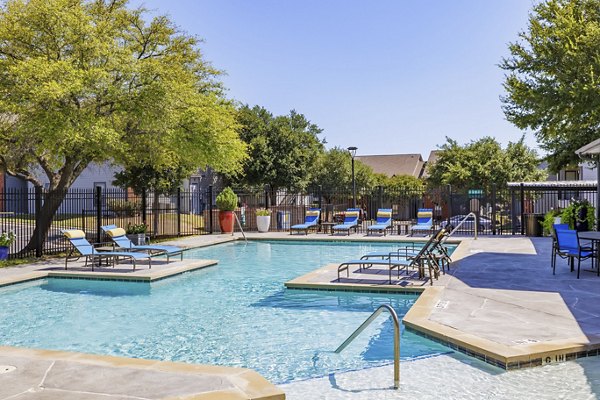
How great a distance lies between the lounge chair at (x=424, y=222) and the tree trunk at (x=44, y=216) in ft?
41.1

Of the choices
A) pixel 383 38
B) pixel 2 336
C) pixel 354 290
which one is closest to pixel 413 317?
pixel 354 290

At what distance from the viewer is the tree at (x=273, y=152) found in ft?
138

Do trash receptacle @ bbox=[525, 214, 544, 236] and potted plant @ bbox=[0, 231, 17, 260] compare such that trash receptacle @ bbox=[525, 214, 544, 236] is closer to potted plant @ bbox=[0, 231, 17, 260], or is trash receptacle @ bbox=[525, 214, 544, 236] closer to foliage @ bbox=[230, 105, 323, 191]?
potted plant @ bbox=[0, 231, 17, 260]

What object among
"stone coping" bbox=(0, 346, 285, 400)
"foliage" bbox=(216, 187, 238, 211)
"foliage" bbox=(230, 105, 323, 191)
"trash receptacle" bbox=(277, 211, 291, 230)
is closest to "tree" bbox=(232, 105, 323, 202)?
"foliage" bbox=(230, 105, 323, 191)

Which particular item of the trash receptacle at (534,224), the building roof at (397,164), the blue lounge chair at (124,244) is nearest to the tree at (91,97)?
the blue lounge chair at (124,244)

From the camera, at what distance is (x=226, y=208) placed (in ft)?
74.7

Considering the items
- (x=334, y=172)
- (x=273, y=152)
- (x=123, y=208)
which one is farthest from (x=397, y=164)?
(x=123, y=208)

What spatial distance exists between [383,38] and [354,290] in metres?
12.1

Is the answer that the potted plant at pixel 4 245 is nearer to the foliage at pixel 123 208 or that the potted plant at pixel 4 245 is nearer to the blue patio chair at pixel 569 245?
the foliage at pixel 123 208

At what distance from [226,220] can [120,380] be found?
18.2 metres

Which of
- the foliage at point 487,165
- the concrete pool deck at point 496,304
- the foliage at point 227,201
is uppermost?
the foliage at point 487,165

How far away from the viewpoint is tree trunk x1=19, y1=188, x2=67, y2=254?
51.7 ft

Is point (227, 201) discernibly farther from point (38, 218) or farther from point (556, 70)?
point (556, 70)

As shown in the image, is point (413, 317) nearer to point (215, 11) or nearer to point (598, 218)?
point (598, 218)
